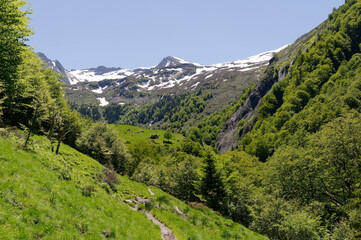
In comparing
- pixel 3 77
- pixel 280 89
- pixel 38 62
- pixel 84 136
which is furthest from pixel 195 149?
pixel 3 77

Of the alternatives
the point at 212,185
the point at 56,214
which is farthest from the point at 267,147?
the point at 56,214

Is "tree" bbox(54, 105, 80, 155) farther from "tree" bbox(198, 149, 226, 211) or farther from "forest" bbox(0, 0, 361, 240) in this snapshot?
"tree" bbox(198, 149, 226, 211)

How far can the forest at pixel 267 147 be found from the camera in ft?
85.2

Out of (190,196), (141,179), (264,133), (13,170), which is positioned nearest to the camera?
(13,170)

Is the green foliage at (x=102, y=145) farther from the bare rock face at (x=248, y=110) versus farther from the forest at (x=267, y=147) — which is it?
the bare rock face at (x=248, y=110)

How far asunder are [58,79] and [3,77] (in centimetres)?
2981

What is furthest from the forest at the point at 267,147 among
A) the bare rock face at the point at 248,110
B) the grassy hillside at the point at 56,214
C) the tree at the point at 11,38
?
the bare rock face at the point at 248,110

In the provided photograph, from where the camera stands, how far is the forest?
85.2 feet

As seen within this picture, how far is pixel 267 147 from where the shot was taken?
113562 millimetres

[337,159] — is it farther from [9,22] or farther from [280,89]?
[280,89]

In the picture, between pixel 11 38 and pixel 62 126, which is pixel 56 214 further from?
pixel 62 126

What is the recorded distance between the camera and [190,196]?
174ft

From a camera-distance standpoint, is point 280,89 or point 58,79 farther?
point 280,89

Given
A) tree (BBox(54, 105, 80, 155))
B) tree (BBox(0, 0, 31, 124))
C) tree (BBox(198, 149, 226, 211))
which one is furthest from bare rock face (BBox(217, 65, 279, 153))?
tree (BBox(0, 0, 31, 124))
